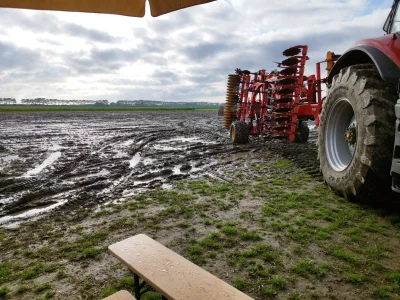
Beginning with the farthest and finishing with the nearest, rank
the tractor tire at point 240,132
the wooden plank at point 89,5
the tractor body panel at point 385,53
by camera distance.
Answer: the tractor tire at point 240,132
the tractor body panel at point 385,53
the wooden plank at point 89,5

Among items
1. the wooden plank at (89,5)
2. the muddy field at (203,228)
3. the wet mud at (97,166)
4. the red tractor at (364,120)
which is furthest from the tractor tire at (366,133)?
the wooden plank at (89,5)

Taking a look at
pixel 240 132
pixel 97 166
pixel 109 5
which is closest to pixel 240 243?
pixel 109 5

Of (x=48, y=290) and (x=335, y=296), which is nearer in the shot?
(x=335, y=296)

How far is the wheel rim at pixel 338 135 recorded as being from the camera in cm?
471

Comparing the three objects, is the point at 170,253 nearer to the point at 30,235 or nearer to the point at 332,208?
the point at 30,235

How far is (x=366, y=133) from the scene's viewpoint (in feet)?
11.9

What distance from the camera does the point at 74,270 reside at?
302cm

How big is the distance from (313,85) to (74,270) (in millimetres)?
7847

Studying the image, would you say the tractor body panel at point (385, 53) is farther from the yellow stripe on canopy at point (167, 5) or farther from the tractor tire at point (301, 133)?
the tractor tire at point (301, 133)

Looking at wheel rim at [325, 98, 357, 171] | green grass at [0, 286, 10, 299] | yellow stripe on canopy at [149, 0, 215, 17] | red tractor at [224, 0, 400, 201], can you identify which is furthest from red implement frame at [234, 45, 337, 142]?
green grass at [0, 286, 10, 299]

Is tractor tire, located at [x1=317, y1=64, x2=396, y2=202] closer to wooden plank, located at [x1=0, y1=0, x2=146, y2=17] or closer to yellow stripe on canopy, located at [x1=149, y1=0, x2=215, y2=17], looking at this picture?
yellow stripe on canopy, located at [x1=149, y1=0, x2=215, y2=17]

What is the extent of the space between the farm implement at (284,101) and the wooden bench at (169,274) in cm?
627

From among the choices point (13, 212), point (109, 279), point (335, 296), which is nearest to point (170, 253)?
point (109, 279)

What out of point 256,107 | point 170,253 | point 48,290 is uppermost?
point 256,107
